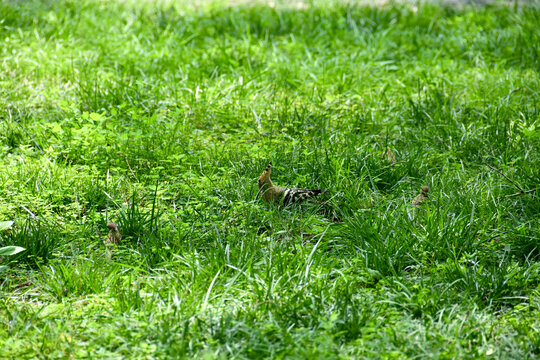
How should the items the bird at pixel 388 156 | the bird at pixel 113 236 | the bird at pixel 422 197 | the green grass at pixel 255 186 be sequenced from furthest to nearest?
the bird at pixel 388 156 < the bird at pixel 422 197 < the bird at pixel 113 236 < the green grass at pixel 255 186

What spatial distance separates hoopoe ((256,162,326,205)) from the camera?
3.80 meters

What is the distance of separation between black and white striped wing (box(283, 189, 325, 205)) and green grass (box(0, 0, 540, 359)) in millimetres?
102

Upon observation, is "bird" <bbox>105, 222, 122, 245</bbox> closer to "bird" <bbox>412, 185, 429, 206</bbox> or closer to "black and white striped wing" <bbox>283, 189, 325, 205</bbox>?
"black and white striped wing" <bbox>283, 189, 325, 205</bbox>

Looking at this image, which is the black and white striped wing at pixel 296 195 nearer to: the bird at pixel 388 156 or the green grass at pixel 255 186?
the green grass at pixel 255 186

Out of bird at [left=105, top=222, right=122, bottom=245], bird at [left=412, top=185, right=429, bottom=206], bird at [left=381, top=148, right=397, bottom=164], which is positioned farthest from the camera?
bird at [left=381, top=148, right=397, bottom=164]

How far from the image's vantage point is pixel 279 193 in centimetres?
381

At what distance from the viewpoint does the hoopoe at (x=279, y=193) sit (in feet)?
12.5

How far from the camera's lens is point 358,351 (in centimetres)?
256

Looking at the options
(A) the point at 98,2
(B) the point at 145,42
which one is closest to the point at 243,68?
(B) the point at 145,42

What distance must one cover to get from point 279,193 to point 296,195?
0.11m

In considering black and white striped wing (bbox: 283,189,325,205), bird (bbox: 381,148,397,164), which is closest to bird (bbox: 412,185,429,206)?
bird (bbox: 381,148,397,164)

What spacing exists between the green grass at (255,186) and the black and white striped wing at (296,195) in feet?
0.34

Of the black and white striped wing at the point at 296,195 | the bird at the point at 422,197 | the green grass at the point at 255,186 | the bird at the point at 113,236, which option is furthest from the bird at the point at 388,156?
the bird at the point at 113,236

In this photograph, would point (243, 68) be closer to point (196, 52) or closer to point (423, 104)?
point (196, 52)
